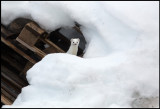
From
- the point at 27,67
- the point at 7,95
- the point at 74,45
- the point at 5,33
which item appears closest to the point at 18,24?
the point at 5,33

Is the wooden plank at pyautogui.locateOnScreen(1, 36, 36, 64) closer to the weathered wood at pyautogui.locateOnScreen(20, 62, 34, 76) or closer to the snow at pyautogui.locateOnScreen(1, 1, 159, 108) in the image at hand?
the weathered wood at pyautogui.locateOnScreen(20, 62, 34, 76)

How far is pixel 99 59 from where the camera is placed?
3.21 meters

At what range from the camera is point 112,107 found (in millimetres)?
2900

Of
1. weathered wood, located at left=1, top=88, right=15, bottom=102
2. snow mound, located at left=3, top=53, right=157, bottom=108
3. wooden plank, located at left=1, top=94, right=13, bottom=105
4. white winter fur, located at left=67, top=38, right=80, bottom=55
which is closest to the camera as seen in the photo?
snow mound, located at left=3, top=53, right=157, bottom=108

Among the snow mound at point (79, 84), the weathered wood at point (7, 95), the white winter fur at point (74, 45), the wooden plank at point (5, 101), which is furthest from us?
the weathered wood at point (7, 95)

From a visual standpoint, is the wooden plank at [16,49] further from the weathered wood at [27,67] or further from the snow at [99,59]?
the snow at [99,59]

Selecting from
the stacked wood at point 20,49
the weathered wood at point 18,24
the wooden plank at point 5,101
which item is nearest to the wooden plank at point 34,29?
the stacked wood at point 20,49

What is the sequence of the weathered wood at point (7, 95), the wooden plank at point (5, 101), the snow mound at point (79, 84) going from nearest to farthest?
the snow mound at point (79, 84) < the wooden plank at point (5, 101) < the weathered wood at point (7, 95)

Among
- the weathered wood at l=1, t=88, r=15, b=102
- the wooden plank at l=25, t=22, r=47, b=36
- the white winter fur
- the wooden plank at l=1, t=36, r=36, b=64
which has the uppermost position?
the wooden plank at l=25, t=22, r=47, b=36

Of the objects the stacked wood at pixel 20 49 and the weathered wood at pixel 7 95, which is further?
the weathered wood at pixel 7 95

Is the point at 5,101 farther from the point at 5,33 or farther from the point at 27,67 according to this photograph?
the point at 5,33

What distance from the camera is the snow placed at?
9.79 ft

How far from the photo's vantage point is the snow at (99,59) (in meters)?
2.98

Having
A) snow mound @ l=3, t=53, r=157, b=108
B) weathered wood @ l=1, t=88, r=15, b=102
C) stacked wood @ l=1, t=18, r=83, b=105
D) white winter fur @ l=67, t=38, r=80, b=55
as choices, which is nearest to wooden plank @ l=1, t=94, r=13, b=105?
stacked wood @ l=1, t=18, r=83, b=105
